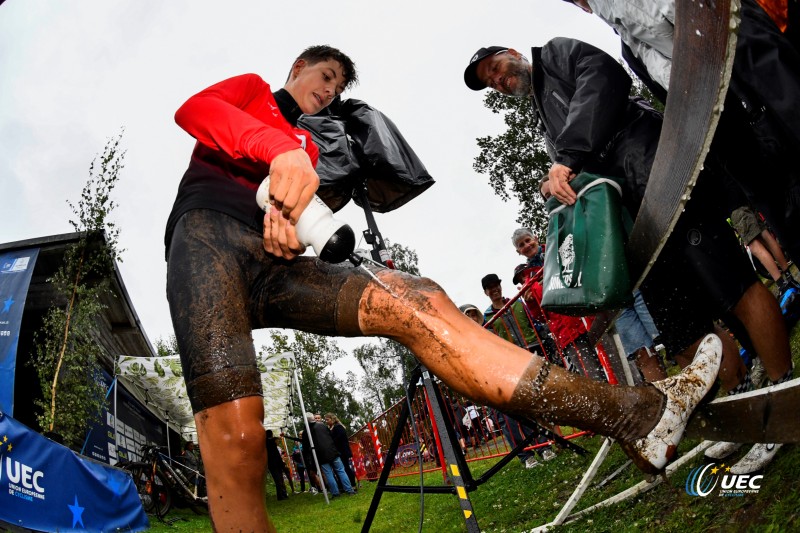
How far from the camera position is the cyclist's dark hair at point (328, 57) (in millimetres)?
2426

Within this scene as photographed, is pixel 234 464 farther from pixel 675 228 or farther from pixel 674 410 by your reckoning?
pixel 675 228

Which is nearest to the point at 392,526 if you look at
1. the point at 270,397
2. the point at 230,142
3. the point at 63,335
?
the point at 230,142

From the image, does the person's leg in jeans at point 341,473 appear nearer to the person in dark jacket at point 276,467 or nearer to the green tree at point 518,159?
the person in dark jacket at point 276,467

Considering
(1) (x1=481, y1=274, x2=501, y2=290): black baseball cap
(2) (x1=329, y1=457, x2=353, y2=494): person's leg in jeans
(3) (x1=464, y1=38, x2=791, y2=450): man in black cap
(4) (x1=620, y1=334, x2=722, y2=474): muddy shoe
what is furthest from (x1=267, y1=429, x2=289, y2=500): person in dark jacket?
(4) (x1=620, y1=334, x2=722, y2=474): muddy shoe

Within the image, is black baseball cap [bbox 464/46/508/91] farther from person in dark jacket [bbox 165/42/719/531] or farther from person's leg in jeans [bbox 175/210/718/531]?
person's leg in jeans [bbox 175/210/718/531]

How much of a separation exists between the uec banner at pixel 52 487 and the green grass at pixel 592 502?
1.41m

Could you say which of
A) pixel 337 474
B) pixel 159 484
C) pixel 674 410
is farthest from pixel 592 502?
pixel 159 484

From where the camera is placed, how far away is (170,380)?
34.1 feet

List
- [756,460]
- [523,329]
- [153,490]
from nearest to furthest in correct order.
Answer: [756,460]
[523,329]
[153,490]

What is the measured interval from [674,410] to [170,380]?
35.9ft

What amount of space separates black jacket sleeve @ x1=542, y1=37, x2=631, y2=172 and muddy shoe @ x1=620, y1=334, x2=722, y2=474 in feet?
3.49

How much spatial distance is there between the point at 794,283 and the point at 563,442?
77.7 inches

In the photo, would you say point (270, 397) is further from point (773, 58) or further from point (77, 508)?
point (773, 58)

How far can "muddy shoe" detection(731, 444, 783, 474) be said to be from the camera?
1948mm
